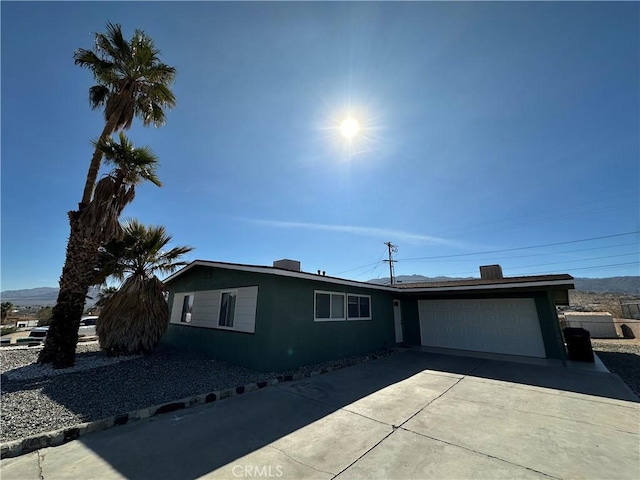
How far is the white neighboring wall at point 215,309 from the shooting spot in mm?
7727

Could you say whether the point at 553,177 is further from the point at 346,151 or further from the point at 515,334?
the point at 346,151

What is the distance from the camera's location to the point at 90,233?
7082 mm

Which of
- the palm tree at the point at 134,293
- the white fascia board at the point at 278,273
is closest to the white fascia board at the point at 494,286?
the white fascia board at the point at 278,273

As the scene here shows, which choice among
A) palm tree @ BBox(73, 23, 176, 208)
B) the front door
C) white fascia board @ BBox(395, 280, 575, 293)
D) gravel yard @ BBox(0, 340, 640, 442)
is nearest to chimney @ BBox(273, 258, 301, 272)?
gravel yard @ BBox(0, 340, 640, 442)

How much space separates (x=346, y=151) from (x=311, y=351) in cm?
702

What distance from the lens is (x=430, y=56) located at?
22.3 feet

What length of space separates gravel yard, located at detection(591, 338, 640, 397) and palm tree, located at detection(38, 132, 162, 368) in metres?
13.2

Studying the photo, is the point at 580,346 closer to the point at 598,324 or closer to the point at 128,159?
the point at 598,324

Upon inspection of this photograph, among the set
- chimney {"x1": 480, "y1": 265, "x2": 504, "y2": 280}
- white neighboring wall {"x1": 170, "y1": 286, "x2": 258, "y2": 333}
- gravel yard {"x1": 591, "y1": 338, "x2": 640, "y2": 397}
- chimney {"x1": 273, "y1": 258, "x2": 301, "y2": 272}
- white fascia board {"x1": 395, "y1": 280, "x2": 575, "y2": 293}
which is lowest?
gravel yard {"x1": 591, "y1": 338, "x2": 640, "y2": 397}

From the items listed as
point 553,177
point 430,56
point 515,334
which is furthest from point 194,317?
point 553,177

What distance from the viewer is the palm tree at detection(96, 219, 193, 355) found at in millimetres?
7996

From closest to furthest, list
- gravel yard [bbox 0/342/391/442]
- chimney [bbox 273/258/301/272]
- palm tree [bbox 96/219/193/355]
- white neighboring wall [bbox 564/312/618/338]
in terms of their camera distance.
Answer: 1. gravel yard [bbox 0/342/391/442]
2. palm tree [bbox 96/219/193/355]
3. chimney [bbox 273/258/301/272]
4. white neighboring wall [bbox 564/312/618/338]

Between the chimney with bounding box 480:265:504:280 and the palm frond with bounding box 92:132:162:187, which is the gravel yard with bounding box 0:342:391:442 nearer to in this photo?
the palm frond with bounding box 92:132:162:187

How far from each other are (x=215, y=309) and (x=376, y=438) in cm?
708
